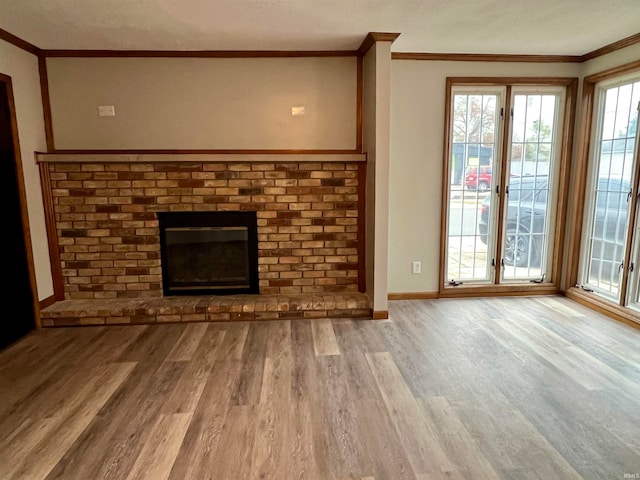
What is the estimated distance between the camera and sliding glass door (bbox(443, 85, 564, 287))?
3.91 meters

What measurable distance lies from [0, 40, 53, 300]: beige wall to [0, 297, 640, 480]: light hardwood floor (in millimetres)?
605

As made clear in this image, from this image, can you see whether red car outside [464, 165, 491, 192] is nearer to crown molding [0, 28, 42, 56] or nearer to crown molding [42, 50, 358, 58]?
crown molding [42, 50, 358, 58]

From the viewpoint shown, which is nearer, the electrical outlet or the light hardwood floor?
the light hardwood floor

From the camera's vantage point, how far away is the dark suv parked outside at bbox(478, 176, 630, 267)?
3789 millimetres

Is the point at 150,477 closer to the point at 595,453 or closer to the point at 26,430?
the point at 26,430

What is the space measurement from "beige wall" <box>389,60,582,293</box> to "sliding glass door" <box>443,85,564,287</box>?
0.14 meters

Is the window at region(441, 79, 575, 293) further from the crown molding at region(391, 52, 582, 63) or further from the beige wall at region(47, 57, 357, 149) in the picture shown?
the beige wall at region(47, 57, 357, 149)

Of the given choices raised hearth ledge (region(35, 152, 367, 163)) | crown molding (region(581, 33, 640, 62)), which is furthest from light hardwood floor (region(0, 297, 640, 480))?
crown molding (region(581, 33, 640, 62))

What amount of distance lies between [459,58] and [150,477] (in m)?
3.95

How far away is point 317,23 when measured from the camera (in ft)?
9.53

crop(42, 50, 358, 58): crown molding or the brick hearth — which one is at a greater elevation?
crop(42, 50, 358, 58): crown molding

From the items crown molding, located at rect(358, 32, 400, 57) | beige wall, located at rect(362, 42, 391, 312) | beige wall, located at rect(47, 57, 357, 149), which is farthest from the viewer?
beige wall, located at rect(47, 57, 357, 149)

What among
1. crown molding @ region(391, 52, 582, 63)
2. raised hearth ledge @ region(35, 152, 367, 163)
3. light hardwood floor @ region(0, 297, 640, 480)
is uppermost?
crown molding @ region(391, 52, 582, 63)

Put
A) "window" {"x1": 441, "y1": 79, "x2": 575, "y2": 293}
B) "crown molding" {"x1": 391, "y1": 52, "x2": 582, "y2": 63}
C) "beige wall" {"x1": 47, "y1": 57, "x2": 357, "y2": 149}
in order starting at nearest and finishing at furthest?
"beige wall" {"x1": 47, "y1": 57, "x2": 357, "y2": 149} → "crown molding" {"x1": 391, "y1": 52, "x2": 582, "y2": 63} → "window" {"x1": 441, "y1": 79, "x2": 575, "y2": 293}
